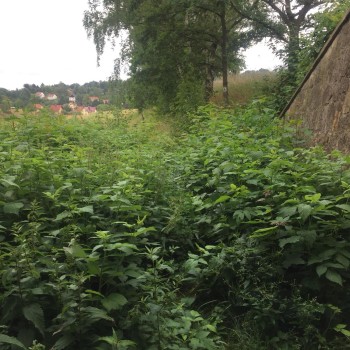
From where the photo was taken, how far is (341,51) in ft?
18.2

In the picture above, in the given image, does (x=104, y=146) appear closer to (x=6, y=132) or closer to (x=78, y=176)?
(x=6, y=132)

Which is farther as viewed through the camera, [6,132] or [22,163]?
[6,132]

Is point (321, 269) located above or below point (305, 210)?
below

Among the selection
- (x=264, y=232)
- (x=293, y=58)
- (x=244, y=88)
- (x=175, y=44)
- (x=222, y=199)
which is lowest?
(x=264, y=232)

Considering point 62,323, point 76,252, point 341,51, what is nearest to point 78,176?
point 76,252

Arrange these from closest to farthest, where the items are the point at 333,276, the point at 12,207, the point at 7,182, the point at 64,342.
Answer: the point at 64,342 → the point at 333,276 → the point at 12,207 → the point at 7,182

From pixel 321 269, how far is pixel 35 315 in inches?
83.0

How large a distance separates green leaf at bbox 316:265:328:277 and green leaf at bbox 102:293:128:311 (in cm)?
150

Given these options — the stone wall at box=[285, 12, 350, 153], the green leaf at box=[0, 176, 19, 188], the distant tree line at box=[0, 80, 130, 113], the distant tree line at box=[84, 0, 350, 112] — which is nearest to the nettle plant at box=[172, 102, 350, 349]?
the stone wall at box=[285, 12, 350, 153]

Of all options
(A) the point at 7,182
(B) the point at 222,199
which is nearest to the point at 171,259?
(B) the point at 222,199

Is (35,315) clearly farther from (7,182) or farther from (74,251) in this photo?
(7,182)

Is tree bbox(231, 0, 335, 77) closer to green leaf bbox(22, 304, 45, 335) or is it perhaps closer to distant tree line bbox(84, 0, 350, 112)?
distant tree line bbox(84, 0, 350, 112)

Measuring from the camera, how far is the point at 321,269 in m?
2.75

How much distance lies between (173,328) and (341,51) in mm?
5107
